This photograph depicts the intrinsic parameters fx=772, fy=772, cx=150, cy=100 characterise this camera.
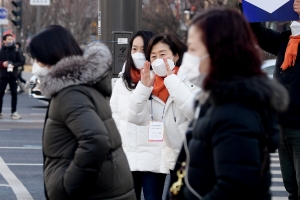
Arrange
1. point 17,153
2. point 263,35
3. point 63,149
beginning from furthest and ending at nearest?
point 17,153
point 263,35
point 63,149

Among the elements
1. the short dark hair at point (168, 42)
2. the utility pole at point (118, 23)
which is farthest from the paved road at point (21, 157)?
the short dark hair at point (168, 42)

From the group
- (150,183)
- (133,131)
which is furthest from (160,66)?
(150,183)

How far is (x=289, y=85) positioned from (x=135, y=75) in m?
1.16

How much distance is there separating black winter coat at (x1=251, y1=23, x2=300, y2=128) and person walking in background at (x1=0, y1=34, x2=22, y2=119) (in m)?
11.3

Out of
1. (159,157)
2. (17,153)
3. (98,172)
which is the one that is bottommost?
(17,153)

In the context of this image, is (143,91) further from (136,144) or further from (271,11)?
(271,11)

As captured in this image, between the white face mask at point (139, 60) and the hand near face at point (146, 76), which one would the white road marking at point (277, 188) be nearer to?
the white face mask at point (139, 60)

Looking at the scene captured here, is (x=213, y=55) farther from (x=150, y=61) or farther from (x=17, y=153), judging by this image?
(x=17, y=153)

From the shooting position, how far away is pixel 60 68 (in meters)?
3.96

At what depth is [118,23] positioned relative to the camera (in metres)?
8.45

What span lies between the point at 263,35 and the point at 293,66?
14.3 inches

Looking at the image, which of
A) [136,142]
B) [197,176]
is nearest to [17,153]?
[136,142]

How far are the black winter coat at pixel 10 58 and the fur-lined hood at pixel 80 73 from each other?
521 inches

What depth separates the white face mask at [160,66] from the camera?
564cm
